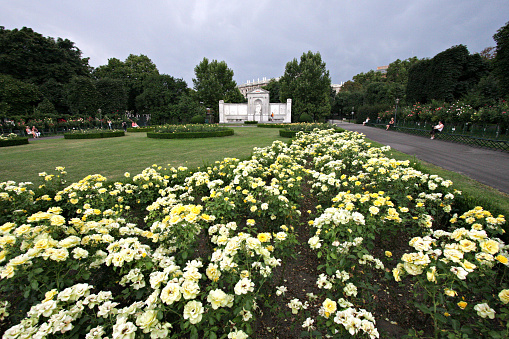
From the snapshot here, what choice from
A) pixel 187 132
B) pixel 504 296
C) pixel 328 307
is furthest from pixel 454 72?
pixel 328 307

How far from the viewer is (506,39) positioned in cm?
1548

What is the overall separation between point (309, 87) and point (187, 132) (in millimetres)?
26479

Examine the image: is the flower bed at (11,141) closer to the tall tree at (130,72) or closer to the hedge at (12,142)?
the hedge at (12,142)

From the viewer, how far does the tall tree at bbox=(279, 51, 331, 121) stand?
36.7 meters

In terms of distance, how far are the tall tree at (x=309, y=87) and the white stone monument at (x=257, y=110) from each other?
6.53 feet

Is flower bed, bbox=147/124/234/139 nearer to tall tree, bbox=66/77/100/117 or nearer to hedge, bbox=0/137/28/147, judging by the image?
hedge, bbox=0/137/28/147

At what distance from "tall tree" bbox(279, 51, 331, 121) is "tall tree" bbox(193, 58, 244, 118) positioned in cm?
1017

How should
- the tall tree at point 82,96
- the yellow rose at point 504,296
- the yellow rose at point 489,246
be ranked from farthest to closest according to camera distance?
1. the tall tree at point 82,96
2. the yellow rose at point 489,246
3. the yellow rose at point 504,296

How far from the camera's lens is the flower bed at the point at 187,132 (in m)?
16.5

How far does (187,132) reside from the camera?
16.8 metres

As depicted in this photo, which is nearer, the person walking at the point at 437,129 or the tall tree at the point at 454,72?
the person walking at the point at 437,129

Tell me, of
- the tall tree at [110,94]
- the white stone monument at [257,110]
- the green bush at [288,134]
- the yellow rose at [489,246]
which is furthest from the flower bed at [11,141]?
the white stone monument at [257,110]

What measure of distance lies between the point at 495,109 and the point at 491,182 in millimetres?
10633

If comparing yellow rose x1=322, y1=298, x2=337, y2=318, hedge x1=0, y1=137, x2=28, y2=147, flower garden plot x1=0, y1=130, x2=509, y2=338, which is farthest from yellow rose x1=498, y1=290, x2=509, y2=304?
hedge x1=0, y1=137, x2=28, y2=147
